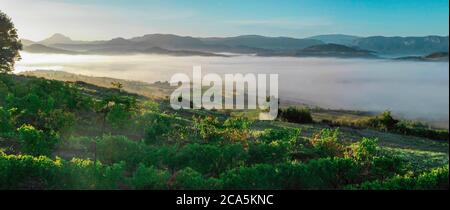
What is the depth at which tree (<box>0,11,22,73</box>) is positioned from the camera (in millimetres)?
46312

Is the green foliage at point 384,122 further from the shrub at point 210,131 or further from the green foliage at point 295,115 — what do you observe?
the shrub at point 210,131

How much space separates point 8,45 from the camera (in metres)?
46.8


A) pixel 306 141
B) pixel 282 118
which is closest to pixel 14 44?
A: pixel 282 118

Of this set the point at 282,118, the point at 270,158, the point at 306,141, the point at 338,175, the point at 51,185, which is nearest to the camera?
the point at 51,185

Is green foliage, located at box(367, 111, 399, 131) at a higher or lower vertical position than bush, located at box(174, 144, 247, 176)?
lower

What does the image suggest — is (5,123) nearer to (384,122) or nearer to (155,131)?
(155,131)

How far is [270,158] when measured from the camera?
12.0m

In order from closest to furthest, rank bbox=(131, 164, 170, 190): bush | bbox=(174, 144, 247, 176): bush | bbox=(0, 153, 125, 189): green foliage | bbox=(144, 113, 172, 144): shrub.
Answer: bbox=(131, 164, 170, 190): bush → bbox=(0, 153, 125, 189): green foliage → bbox=(174, 144, 247, 176): bush → bbox=(144, 113, 172, 144): shrub

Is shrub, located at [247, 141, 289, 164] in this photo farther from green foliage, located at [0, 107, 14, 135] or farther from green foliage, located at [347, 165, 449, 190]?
green foliage, located at [0, 107, 14, 135]

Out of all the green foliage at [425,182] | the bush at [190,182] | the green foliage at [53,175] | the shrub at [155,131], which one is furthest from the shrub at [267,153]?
the shrub at [155,131]

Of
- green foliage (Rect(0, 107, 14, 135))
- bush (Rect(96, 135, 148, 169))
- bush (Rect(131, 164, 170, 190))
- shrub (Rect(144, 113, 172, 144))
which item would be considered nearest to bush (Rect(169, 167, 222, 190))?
bush (Rect(131, 164, 170, 190))

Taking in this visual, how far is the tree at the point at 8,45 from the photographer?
4631cm
